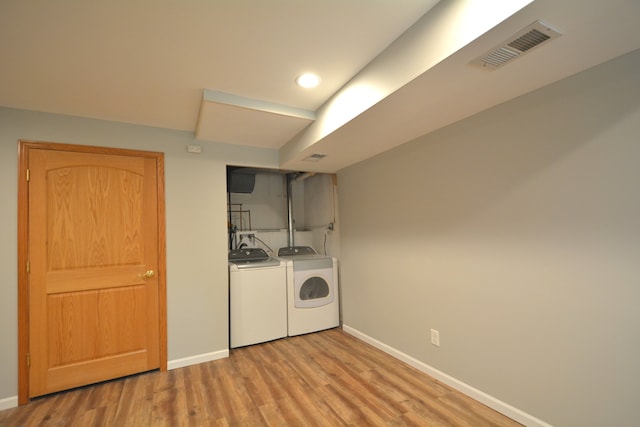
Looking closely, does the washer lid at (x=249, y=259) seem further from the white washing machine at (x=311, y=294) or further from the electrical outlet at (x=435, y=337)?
the electrical outlet at (x=435, y=337)

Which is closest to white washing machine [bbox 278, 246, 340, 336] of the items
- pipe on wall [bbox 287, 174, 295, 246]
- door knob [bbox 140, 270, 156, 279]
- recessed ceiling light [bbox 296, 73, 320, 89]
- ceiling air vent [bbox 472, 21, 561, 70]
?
pipe on wall [bbox 287, 174, 295, 246]

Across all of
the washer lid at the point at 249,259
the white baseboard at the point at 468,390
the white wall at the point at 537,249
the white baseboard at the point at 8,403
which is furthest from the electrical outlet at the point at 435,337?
the white baseboard at the point at 8,403

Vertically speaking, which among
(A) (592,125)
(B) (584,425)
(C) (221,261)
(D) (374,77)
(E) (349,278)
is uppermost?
(D) (374,77)

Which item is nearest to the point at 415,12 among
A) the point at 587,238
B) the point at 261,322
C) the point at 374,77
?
the point at 374,77

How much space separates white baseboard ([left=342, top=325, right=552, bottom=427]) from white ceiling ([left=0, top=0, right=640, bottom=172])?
6.40 ft

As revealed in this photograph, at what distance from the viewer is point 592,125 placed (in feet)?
4.83

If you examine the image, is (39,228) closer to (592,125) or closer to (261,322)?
(261,322)

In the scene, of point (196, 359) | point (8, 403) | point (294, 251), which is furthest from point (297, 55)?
point (8, 403)

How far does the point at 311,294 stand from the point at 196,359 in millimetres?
1393

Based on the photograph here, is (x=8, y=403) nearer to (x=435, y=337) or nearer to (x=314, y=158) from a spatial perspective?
(x=314, y=158)

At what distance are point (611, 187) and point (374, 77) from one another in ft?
4.44

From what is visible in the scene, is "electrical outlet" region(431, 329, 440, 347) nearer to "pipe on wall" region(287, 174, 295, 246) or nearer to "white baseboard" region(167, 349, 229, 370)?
"white baseboard" region(167, 349, 229, 370)

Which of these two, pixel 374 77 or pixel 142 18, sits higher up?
pixel 142 18

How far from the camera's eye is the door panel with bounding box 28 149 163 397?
2.29m
